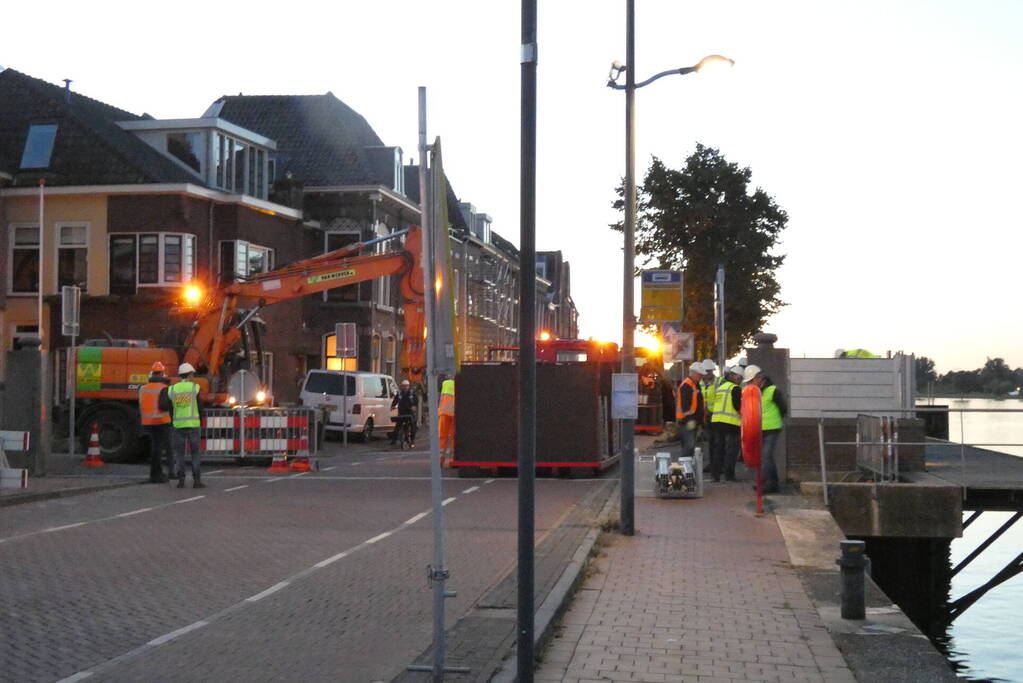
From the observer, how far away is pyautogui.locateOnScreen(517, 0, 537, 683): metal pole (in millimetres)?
7324

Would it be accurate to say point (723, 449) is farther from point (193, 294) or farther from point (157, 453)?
point (193, 294)

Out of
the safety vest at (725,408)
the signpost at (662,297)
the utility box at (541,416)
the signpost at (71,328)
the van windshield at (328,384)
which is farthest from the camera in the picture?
the van windshield at (328,384)

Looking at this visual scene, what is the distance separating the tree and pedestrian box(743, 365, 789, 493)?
101 ft

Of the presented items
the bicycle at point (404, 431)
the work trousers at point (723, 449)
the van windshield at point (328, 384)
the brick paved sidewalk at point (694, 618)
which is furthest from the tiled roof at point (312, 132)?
the brick paved sidewalk at point (694, 618)

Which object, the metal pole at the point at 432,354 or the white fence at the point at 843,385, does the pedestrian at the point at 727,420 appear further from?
the metal pole at the point at 432,354

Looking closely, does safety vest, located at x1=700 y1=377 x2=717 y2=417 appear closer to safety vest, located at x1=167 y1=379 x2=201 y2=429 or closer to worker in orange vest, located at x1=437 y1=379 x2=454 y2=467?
worker in orange vest, located at x1=437 y1=379 x2=454 y2=467

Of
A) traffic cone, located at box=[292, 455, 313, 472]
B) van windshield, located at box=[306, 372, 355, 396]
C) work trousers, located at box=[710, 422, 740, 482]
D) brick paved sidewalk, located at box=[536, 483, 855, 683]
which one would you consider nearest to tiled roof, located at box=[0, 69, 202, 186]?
van windshield, located at box=[306, 372, 355, 396]

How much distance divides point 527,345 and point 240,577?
5564mm

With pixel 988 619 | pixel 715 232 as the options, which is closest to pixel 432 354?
pixel 988 619

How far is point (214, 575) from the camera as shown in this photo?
1209 cm

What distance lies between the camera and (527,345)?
7.35m

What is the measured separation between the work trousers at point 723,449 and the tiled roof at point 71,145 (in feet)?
74.6

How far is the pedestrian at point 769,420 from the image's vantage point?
62.4ft

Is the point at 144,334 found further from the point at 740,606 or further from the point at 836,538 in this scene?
the point at 740,606
